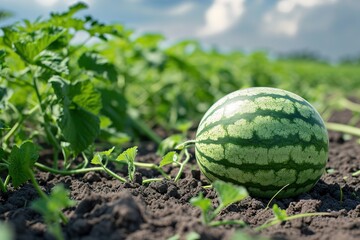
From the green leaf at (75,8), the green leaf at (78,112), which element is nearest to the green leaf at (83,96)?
the green leaf at (78,112)

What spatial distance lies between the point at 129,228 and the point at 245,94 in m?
1.27

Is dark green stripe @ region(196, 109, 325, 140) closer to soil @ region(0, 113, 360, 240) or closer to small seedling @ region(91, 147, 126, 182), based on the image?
soil @ region(0, 113, 360, 240)

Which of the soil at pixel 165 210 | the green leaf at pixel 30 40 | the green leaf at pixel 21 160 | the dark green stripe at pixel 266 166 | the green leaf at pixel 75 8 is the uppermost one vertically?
the green leaf at pixel 75 8

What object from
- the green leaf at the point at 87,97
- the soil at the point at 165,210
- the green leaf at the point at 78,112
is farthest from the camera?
the green leaf at the point at 87,97

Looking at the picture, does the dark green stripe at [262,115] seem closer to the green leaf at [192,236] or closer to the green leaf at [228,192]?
the green leaf at [228,192]

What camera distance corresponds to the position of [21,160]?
265 centimetres

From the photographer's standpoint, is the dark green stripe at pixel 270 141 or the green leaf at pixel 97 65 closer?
the dark green stripe at pixel 270 141

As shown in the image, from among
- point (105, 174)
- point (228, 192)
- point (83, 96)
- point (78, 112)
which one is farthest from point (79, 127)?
point (228, 192)

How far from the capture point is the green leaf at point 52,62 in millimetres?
3207

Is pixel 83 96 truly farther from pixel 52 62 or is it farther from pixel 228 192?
pixel 228 192

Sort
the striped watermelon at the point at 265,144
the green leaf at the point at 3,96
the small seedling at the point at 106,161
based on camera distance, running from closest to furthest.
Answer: the small seedling at the point at 106,161 → the striped watermelon at the point at 265,144 → the green leaf at the point at 3,96

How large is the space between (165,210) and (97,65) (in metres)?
1.88

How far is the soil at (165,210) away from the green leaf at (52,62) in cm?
71

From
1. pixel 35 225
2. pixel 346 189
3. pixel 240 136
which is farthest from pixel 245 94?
pixel 35 225
